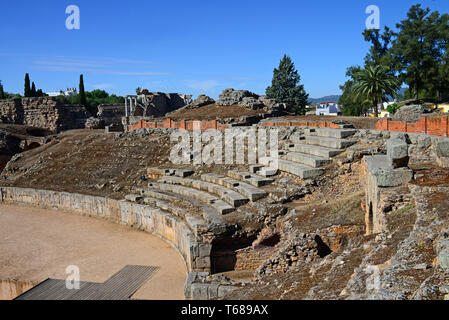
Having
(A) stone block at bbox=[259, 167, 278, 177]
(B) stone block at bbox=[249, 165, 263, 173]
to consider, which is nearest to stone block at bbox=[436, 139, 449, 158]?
(A) stone block at bbox=[259, 167, 278, 177]

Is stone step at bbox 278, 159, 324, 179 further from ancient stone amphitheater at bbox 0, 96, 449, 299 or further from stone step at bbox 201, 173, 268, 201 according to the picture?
stone step at bbox 201, 173, 268, 201

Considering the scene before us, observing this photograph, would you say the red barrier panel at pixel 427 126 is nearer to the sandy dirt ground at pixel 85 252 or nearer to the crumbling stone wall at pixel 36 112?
the sandy dirt ground at pixel 85 252

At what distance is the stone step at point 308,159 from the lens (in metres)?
11.3

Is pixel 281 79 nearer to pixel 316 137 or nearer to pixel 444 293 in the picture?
pixel 316 137

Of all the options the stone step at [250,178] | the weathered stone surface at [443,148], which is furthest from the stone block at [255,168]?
the weathered stone surface at [443,148]

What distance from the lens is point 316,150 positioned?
12.3 metres

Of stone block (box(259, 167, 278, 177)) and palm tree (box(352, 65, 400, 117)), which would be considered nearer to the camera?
stone block (box(259, 167, 278, 177))

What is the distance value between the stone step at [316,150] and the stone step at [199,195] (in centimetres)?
346

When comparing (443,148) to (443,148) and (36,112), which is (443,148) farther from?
(36,112)

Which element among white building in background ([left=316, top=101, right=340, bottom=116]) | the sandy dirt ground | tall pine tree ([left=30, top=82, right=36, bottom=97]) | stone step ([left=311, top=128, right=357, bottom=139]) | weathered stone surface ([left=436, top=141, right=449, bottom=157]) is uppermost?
tall pine tree ([left=30, top=82, right=36, bottom=97])

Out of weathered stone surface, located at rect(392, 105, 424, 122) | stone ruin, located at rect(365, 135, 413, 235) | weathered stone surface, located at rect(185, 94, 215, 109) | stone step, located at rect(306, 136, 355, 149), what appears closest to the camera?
stone ruin, located at rect(365, 135, 413, 235)

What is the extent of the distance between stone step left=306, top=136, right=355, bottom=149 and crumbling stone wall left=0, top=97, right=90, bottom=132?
34965 mm

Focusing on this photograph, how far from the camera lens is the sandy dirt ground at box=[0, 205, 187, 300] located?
31.1 feet

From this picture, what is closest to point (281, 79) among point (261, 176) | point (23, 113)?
point (23, 113)
